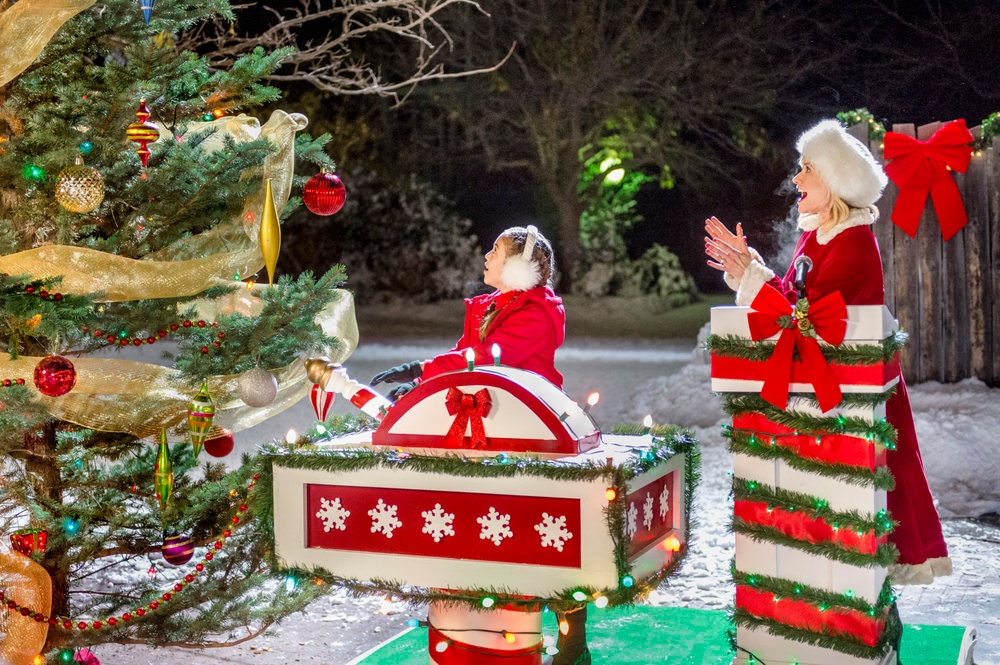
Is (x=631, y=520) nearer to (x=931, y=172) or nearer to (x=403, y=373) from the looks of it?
(x=403, y=373)

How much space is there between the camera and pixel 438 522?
10.9 ft

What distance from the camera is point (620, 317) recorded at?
685 inches

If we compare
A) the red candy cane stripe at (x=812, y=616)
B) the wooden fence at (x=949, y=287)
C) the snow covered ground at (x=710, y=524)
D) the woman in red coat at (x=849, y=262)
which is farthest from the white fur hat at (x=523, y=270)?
the wooden fence at (x=949, y=287)

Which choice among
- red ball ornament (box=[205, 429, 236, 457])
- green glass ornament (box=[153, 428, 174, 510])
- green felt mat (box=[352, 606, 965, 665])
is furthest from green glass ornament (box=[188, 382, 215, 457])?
green felt mat (box=[352, 606, 965, 665])

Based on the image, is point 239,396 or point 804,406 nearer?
point 804,406

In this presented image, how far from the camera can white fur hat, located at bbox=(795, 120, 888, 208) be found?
3896mm

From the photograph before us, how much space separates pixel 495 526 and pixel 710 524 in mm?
3579

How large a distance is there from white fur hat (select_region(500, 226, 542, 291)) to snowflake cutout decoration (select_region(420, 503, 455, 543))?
1.16 metres

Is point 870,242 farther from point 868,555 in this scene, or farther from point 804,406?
point 868,555

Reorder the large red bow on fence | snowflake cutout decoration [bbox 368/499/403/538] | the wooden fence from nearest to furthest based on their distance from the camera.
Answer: snowflake cutout decoration [bbox 368/499/403/538]
the large red bow on fence
the wooden fence

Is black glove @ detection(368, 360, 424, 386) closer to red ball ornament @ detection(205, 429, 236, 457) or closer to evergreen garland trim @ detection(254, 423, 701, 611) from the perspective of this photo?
evergreen garland trim @ detection(254, 423, 701, 611)

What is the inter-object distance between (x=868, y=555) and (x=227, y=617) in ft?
7.65

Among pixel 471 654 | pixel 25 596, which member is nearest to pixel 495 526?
pixel 471 654

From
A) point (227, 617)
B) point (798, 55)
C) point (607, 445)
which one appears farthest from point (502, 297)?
point (798, 55)
